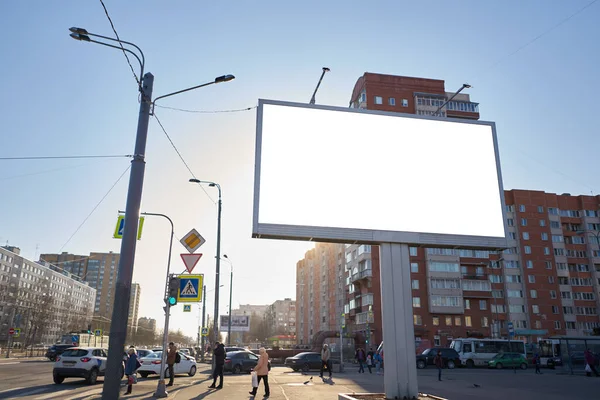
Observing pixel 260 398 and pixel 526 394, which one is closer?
pixel 260 398

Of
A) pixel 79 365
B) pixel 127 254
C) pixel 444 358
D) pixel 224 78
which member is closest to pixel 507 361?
pixel 444 358

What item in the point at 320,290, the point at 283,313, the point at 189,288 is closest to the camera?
the point at 189,288

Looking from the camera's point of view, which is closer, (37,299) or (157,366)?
(157,366)

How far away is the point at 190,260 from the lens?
1521cm

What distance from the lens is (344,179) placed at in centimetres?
1330

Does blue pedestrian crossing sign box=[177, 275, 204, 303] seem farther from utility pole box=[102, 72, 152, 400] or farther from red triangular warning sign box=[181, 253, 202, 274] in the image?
utility pole box=[102, 72, 152, 400]

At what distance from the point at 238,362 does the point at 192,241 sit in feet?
51.9

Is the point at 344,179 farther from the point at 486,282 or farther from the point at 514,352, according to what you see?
the point at 486,282

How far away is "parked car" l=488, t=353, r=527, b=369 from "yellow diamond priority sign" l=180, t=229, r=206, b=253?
1425 inches

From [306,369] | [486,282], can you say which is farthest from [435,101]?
[306,369]

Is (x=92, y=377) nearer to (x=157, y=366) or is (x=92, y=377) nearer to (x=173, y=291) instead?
(x=157, y=366)

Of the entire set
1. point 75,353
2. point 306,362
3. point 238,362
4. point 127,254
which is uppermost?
point 127,254

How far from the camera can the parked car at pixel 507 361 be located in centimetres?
4132

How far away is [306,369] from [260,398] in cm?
1732
